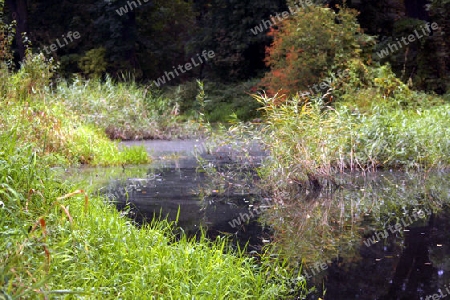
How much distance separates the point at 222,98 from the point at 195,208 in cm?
1545

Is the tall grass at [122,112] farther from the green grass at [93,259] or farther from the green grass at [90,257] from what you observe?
the green grass at [93,259]

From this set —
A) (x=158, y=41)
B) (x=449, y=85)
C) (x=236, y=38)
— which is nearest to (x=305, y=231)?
(x=449, y=85)

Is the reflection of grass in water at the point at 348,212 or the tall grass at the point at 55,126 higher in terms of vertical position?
Result: the tall grass at the point at 55,126

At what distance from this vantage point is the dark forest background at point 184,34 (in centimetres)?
2109

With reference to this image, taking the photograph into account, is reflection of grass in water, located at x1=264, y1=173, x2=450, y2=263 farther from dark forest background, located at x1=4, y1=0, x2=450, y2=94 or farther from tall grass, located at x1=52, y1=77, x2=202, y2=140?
dark forest background, located at x1=4, y1=0, x2=450, y2=94

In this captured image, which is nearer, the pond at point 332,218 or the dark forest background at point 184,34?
the pond at point 332,218

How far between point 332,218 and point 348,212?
43cm

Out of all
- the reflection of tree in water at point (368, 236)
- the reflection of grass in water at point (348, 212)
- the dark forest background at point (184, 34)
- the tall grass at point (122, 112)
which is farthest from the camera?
the dark forest background at point (184, 34)

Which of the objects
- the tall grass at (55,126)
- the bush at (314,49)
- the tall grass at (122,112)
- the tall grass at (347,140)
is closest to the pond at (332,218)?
the tall grass at (347,140)

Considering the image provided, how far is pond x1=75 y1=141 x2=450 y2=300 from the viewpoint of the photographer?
5246 mm

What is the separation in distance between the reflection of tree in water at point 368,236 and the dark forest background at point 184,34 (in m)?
12.1

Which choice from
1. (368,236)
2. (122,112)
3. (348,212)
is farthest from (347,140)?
(122,112)

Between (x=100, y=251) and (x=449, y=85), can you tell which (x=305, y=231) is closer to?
(x=100, y=251)

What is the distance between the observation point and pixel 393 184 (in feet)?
32.4
